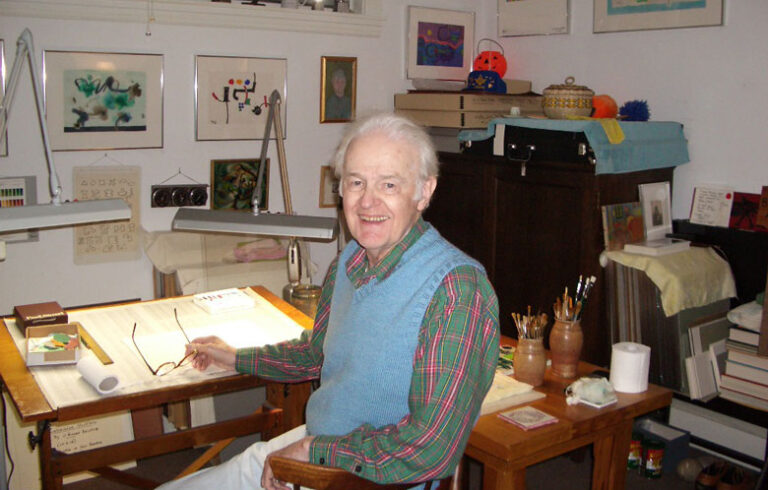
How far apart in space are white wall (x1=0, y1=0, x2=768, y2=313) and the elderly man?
65.6 inches

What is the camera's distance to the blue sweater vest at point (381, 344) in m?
1.70

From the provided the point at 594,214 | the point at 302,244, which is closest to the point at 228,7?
the point at 302,244

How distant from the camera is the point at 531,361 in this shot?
2.27 metres

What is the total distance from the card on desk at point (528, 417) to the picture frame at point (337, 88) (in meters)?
2.19

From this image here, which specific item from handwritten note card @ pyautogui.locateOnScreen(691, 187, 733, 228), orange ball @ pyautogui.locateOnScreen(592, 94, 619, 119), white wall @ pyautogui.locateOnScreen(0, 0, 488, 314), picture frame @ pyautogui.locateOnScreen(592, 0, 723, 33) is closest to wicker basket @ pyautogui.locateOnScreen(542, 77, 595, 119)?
orange ball @ pyautogui.locateOnScreen(592, 94, 619, 119)

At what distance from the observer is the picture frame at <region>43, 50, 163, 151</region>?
3152mm

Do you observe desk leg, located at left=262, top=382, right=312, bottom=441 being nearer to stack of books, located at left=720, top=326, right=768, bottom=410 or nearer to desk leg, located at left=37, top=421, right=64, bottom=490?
desk leg, located at left=37, top=421, right=64, bottom=490

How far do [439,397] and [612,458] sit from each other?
861mm

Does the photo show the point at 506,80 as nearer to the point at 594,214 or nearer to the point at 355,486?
the point at 594,214

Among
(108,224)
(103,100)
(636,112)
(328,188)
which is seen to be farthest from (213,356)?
(636,112)

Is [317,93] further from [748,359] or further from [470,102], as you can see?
[748,359]

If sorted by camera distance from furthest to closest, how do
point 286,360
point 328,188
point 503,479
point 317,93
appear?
point 328,188 → point 317,93 → point 286,360 → point 503,479

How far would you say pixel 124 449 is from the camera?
2.26 metres

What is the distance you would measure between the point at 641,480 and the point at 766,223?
1165mm
